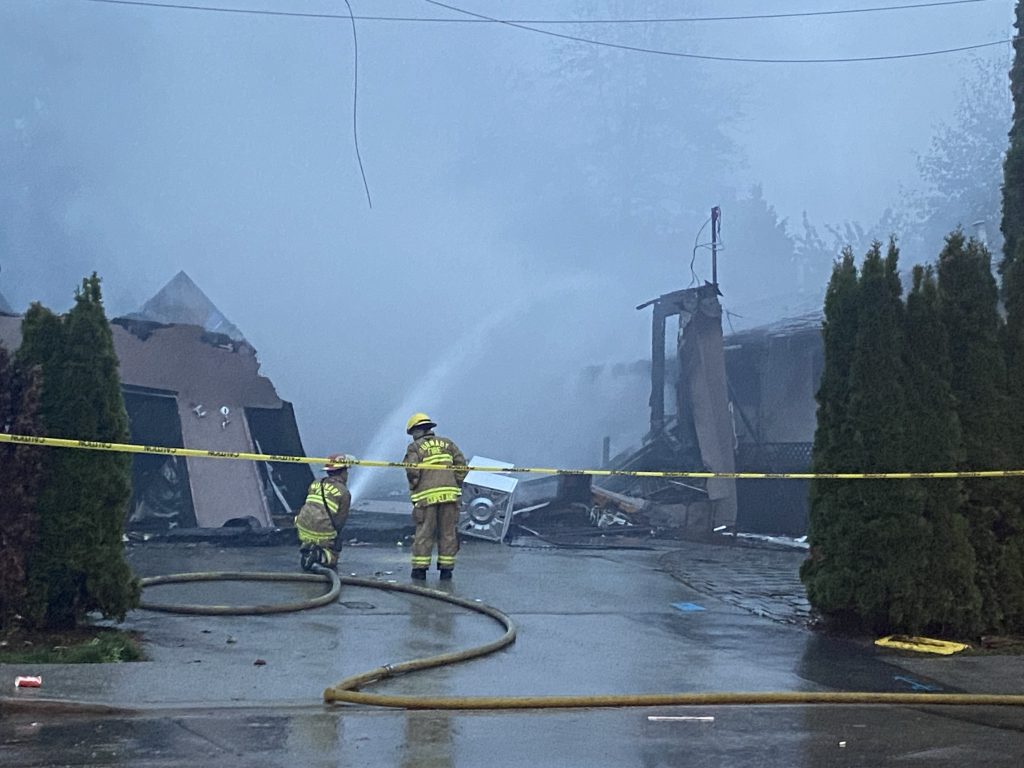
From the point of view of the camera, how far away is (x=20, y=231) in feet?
67.1

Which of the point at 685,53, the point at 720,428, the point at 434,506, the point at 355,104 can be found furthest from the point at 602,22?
the point at 434,506

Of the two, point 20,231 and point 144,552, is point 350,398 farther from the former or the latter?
point 144,552

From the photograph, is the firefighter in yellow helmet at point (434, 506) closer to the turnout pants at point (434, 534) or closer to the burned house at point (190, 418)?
the turnout pants at point (434, 534)

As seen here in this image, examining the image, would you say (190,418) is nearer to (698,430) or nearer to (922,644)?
(698,430)

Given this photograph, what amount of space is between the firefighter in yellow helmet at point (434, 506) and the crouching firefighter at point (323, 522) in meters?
0.69

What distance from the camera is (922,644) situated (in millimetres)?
7348

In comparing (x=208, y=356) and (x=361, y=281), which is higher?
(x=361, y=281)

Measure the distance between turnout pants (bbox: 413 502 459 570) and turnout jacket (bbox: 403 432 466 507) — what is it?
92mm

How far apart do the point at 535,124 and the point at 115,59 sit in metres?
10.6

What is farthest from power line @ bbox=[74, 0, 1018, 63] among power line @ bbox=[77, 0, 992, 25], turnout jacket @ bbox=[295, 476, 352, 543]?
turnout jacket @ bbox=[295, 476, 352, 543]

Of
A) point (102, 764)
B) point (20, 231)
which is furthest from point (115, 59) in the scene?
point (102, 764)

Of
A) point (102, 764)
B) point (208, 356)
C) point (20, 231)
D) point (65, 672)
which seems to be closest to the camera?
point (102, 764)

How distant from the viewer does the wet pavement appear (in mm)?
4457

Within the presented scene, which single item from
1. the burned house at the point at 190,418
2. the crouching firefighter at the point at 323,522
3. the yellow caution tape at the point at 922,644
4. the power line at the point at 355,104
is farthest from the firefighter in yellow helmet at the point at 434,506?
the power line at the point at 355,104
